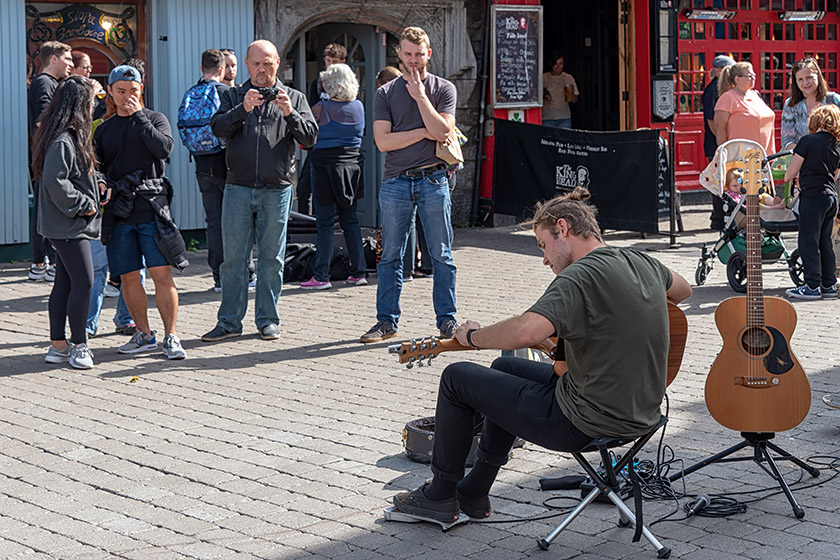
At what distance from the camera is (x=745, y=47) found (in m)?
18.5

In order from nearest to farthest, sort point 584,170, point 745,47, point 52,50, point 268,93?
point 268,93 → point 52,50 → point 584,170 → point 745,47

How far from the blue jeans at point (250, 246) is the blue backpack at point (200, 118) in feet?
4.81

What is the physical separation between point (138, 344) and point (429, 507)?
4028 mm

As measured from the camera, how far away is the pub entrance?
1897 centimetres

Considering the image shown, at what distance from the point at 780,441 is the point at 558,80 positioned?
38.5 feet

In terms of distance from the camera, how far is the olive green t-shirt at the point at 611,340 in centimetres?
461

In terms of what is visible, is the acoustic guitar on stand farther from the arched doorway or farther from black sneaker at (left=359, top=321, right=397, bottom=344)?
the arched doorway

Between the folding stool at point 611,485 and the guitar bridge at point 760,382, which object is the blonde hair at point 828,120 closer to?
the guitar bridge at point 760,382

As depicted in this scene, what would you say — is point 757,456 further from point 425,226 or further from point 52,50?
point 52,50

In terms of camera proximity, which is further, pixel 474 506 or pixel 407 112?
pixel 407 112

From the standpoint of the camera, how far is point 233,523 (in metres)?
5.24

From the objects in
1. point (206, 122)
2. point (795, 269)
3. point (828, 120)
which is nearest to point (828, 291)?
point (795, 269)

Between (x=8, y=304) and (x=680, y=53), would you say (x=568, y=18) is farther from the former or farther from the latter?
(x=8, y=304)

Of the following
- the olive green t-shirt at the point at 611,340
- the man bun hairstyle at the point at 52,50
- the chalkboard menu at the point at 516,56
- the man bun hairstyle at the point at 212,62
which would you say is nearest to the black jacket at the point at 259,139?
the man bun hairstyle at the point at 212,62
